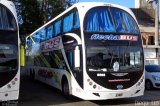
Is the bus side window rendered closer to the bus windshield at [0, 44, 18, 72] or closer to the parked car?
the bus windshield at [0, 44, 18, 72]

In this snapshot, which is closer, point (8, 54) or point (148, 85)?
point (8, 54)

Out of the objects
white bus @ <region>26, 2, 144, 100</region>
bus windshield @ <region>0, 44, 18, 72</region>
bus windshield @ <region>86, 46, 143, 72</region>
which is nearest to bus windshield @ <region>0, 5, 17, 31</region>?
bus windshield @ <region>0, 44, 18, 72</region>

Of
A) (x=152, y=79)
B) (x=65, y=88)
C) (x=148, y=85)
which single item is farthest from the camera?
(x=148, y=85)

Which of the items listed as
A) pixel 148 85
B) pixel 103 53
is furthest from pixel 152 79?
pixel 103 53

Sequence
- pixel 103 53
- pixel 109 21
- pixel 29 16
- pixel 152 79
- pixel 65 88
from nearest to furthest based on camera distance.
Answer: pixel 103 53 → pixel 109 21 → pixel 65 88 → pixel 152 79 → pixel 29 16

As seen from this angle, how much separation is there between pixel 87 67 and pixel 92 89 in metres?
0.87

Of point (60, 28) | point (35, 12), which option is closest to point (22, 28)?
point (35, 12)

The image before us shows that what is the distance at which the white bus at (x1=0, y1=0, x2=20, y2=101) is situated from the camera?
1275 cm

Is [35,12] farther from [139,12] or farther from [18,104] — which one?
[139,12]

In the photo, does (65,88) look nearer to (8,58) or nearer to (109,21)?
(109,21)

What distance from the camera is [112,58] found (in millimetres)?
14070

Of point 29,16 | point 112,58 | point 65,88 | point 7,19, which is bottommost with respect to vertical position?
point 65,88

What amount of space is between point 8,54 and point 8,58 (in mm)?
144

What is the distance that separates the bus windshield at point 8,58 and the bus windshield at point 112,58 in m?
2.80
